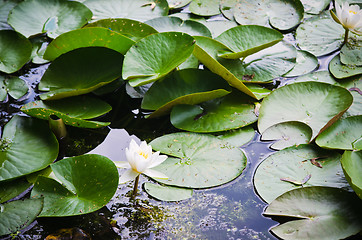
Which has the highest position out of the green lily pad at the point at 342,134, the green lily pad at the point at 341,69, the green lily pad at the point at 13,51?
the green lily pad at the point at 341,69

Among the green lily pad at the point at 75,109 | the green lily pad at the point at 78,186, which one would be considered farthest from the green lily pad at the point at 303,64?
→ the green lily pad at the point at 78,186

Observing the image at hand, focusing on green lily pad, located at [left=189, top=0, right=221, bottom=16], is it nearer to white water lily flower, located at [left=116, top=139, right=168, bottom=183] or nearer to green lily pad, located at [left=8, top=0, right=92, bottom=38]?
green lily pad, located at [left=8, top=0, right=92, bottom=38]

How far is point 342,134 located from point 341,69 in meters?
0.64

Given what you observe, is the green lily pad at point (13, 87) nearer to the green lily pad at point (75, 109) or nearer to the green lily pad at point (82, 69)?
the green lily pad at point (82, 69)

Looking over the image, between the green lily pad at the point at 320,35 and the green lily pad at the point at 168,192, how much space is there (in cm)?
144

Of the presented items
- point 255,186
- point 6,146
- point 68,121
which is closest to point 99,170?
point 68,121

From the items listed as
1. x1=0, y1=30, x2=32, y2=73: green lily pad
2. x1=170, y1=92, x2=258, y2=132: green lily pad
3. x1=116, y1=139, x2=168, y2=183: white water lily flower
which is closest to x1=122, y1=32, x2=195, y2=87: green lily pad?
x1=170, y1=92, x2=258, y2=132: green lily pad

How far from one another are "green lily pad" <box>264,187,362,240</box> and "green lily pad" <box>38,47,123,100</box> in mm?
1243

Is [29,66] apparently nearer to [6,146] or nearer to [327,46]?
[6,146]

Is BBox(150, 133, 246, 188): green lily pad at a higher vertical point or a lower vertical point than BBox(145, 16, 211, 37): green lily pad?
lower

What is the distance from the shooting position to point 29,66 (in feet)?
8.30

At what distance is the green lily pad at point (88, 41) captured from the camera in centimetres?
227

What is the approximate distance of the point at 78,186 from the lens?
66.4 inches

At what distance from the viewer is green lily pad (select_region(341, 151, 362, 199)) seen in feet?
5.00
